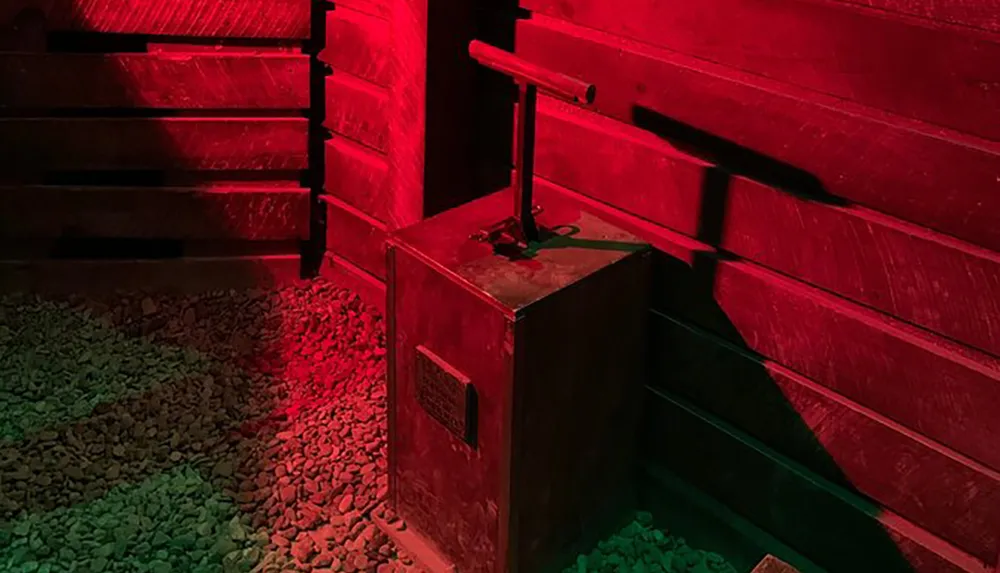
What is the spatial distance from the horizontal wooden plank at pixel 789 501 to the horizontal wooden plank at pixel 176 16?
222cm

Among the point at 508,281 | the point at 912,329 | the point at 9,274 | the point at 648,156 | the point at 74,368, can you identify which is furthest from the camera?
the point at 9,274

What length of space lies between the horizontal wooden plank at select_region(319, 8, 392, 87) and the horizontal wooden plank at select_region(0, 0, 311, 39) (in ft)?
0.46

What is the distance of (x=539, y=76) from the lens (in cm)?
300

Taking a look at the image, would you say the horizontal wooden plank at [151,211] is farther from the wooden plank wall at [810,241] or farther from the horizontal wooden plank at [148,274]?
the wooden plank wall at [810,241]

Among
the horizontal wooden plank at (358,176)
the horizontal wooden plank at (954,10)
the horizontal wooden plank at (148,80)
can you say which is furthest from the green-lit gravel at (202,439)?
the horizontal wooden plank at (954,10)

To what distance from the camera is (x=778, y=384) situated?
3248 mm

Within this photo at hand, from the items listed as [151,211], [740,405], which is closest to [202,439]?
[151,211]

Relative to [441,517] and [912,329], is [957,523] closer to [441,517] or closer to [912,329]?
[912,329]

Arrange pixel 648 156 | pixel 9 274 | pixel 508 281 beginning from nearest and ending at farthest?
pixel 508 281
pixel 648 156
pixel 9 274

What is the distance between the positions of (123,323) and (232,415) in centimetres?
82

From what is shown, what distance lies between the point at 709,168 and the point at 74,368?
8.76 ft

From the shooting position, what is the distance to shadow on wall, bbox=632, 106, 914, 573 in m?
3.14

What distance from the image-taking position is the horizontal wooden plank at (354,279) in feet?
15.6

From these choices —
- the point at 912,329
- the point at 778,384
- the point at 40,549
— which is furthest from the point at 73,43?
the point at 912,329
